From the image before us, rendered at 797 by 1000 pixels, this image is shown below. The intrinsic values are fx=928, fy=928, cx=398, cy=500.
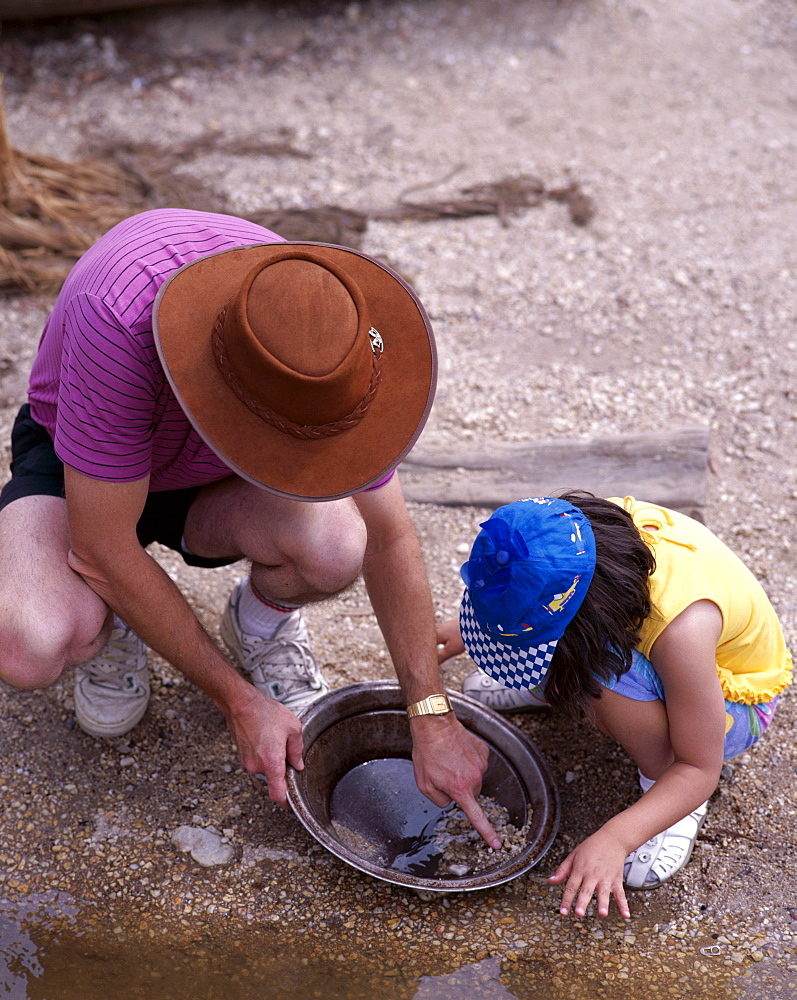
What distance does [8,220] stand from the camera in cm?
384

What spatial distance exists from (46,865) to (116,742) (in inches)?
12.9

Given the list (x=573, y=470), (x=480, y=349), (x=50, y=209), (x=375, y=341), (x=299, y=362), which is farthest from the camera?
(x=50, y=209)

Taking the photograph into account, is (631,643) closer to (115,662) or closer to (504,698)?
(504,698)

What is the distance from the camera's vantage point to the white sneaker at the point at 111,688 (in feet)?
6.95

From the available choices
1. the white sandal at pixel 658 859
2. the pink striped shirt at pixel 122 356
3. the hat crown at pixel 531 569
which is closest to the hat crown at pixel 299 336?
the pink striped shirt at pixel 122 356

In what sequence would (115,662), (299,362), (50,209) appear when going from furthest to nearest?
(50,209) → (115,662) → (299,362)

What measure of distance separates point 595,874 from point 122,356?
1249mm

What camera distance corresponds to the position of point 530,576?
1592 mm

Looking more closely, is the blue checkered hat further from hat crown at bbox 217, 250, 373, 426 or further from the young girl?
hat crown at bbox 217, 250, 373, 426

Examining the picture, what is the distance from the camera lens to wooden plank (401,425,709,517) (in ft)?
9.21

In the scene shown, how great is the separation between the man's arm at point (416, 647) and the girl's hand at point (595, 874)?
0.22 meters

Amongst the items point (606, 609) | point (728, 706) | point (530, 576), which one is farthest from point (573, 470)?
point (530, 576)

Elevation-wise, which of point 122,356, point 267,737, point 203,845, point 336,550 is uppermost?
point 122,356

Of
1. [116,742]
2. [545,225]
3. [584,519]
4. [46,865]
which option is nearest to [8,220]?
[545,225]
